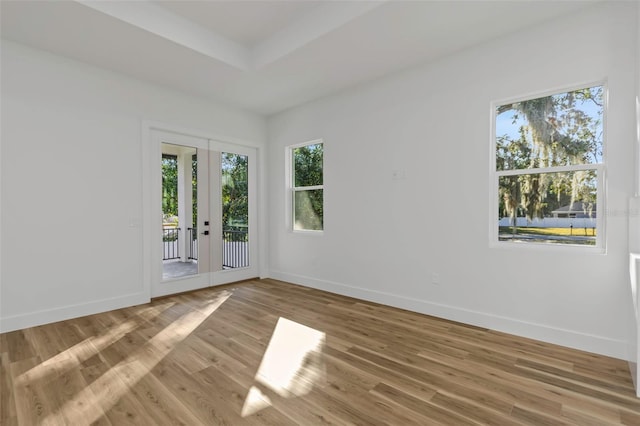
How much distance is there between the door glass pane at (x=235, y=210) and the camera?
5.18 m

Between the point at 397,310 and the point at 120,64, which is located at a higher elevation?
the point at 120,64

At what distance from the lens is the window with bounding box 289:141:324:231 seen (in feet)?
16.5

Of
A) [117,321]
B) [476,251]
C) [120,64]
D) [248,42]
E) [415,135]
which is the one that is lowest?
[117,321]

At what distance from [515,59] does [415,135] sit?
1.18 metres

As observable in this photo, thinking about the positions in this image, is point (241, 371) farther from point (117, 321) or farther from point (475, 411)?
point (117, 321)

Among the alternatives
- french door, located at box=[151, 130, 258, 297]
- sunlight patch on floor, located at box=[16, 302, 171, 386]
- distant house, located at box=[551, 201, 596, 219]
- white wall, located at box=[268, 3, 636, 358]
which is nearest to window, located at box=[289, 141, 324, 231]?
white wall, located at box=[268, 3, 636, 358]

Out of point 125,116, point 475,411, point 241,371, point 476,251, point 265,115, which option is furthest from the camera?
point 265,115

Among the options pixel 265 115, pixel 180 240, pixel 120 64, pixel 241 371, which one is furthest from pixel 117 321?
pixel 265 115

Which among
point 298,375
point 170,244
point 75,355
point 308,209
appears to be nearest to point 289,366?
point 298,375

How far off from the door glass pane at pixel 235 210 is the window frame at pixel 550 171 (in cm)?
376

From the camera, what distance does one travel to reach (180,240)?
462cm

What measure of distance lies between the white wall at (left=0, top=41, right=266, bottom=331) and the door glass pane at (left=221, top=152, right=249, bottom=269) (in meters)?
1.26

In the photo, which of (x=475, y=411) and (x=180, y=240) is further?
(x=180, y=240)

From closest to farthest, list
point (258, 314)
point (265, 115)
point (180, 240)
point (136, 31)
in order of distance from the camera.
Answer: point (136, 31), point (258, 314), point (180, 240), point (265, 115)
